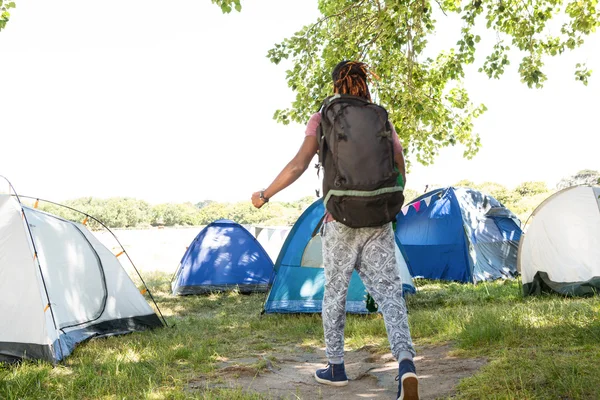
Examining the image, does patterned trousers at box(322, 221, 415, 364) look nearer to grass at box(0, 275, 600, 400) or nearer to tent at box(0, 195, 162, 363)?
grass at box(0, 275, 600, 400)

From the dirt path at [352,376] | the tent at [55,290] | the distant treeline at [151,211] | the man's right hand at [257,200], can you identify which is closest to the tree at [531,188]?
the distant treeline at [151,211]

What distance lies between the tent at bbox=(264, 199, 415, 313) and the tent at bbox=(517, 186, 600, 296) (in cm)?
283

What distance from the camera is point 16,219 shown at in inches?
225

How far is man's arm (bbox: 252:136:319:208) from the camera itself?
11.4 feet

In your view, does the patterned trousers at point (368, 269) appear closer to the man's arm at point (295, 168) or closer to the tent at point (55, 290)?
the man's arm at point (295, 168)

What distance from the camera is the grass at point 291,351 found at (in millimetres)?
3332

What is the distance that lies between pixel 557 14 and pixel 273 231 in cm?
897

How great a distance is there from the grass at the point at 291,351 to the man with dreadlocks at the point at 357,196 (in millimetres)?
638

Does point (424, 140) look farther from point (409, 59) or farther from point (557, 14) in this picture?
point (557, 14)

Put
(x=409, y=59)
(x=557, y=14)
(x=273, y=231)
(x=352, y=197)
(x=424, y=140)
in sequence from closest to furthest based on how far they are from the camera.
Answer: (x=352, y=197), (x=409, y=59), (x=557, y=14), (x=424, y=140), (x=273, y=231)

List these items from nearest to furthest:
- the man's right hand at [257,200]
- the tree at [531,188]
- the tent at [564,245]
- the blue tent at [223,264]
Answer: the man's right hand at [257,200] → the tent at [564,245] → the blue tent at [223,264] → the tree at [531,188]

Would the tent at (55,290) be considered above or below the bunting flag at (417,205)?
below

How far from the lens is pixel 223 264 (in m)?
11.0

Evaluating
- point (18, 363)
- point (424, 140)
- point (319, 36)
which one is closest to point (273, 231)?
point (424, 140)
